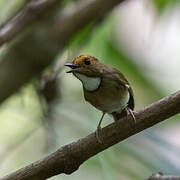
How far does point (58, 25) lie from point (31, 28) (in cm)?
15

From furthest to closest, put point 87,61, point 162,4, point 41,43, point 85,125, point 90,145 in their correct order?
point 41,43 → point 162,4 → point 85,125 → point 87,61 → point 90,145

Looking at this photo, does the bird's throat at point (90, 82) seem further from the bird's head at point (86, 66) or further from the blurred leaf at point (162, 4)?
the blurred leaf at point (162, 4)

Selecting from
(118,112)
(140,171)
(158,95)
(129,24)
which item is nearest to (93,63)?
(118,112)

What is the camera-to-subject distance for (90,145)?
148 cm

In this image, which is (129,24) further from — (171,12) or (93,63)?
(93,63)

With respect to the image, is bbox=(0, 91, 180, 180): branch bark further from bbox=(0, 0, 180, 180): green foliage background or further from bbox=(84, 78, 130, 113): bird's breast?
bbox=(84, 78, 130, 113): bird's breast

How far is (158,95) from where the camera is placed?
8.18 feet

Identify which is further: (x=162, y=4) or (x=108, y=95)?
(x=162, y=4)

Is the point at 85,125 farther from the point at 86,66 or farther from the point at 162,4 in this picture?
the point at 162,4

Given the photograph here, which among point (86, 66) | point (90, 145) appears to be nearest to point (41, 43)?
point (86, 66)

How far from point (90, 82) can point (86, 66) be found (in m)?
0.07

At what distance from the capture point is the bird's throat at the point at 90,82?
1.94m

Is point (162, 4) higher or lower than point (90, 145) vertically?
lower

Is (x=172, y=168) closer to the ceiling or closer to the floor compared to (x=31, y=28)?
closer to the floor
